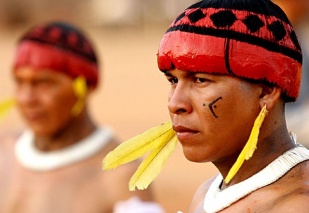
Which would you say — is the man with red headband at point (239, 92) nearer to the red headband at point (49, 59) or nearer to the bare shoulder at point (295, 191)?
the bare shoulder at point (295, 191)

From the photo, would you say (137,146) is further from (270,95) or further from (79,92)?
(79,92)

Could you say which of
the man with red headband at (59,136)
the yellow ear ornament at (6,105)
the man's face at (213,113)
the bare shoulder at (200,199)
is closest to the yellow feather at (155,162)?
the bare shoulder at (200,199)

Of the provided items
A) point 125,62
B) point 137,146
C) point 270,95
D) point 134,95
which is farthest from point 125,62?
point 270,95

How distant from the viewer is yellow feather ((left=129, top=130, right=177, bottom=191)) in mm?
4496

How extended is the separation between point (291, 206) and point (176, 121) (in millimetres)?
547

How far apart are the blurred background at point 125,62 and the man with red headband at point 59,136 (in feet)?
14.1

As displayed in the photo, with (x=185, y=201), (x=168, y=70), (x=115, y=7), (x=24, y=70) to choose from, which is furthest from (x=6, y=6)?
(x=168, y=70)

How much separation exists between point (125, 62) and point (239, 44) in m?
19.6

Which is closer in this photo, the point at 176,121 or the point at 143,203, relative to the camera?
the point at 176,121

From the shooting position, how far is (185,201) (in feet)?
42.3

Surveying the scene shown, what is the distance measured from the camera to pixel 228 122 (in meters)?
4.18

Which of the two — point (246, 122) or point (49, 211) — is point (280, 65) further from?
point (49, 211)

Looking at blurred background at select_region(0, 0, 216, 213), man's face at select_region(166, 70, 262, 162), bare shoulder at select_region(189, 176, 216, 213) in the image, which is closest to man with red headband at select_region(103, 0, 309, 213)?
man's face at select_region(166, 70, 262, 162)

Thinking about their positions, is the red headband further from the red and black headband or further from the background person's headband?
the red and black headband
